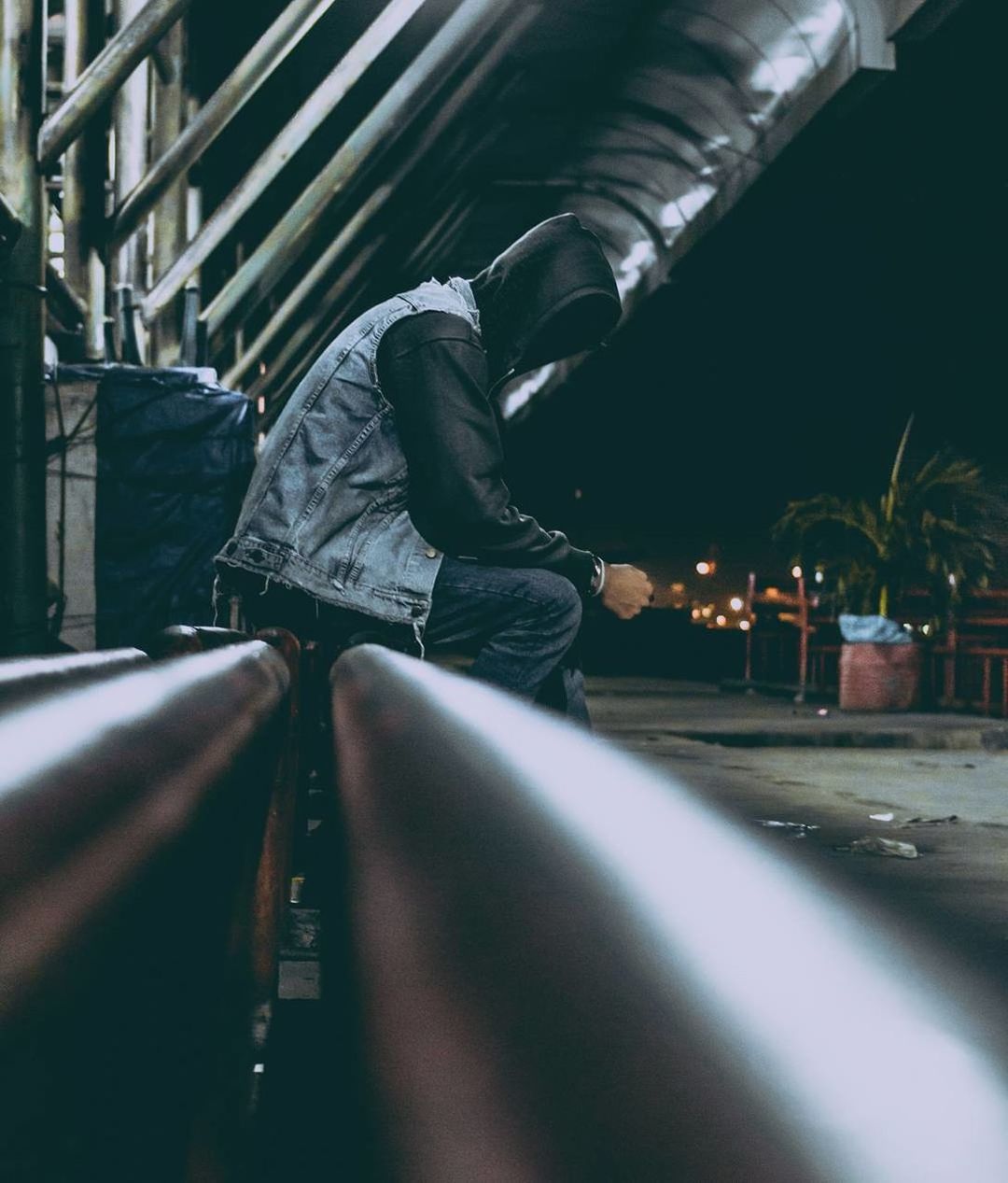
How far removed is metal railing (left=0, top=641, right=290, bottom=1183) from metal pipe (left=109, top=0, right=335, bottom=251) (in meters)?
4.25

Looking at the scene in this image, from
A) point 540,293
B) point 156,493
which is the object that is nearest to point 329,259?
point 156,493

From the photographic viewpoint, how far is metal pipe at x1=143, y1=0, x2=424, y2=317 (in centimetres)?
528

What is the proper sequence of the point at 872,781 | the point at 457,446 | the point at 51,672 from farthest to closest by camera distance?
the point at 872,781, the point at 457,446, the point at 51,672

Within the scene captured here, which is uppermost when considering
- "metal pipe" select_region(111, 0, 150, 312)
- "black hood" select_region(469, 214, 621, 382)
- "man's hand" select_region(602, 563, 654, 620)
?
"metal pipe" select_region(111, 0, 150, 312)

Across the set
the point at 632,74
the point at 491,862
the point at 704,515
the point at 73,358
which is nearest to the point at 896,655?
the point at 632,74

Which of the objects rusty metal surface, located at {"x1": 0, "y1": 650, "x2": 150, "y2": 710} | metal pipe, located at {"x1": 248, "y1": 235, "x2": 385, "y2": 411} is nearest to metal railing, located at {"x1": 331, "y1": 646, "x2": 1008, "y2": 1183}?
rusty metal surface, located at {"x1": 0, "y1": 650, "x2": 150, "y2": 710}

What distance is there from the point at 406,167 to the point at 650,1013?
28.4 ft

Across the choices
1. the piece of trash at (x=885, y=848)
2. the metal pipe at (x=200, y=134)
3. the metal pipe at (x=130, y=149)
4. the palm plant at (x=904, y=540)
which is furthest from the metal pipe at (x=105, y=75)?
the palm plant at (x=904, y=540)

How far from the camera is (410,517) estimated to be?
2.64 m

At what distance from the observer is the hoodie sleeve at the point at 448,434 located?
2.48m

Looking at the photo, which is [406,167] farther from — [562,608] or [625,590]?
[562,608]

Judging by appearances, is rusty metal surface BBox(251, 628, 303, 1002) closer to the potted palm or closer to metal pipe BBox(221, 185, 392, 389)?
metal pipe BBox(221, 185, 392, 389)

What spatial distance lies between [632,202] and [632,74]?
2288 millimetres

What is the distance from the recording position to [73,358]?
5289 millimetres
